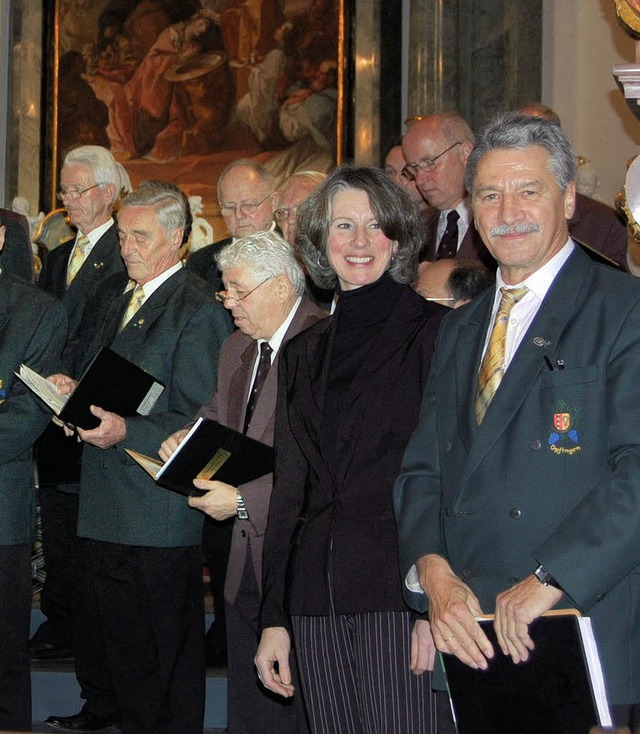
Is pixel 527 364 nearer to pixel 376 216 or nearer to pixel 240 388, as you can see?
pixel 376 216

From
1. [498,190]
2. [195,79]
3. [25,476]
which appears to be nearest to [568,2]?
[195,79]

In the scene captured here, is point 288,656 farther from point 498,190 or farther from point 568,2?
point 568,2

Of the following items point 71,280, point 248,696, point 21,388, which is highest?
point 71,280

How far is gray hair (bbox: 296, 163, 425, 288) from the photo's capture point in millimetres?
3195

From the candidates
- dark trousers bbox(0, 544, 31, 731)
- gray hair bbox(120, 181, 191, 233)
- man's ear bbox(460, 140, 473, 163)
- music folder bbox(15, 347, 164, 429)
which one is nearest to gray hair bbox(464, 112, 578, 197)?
music folder bbox(15, 347, 164, 429)

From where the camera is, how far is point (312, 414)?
9.98 ft

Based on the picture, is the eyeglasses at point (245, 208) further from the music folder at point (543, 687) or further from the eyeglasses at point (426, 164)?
the music folder at point (543, 687)

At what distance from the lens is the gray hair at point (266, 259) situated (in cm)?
385

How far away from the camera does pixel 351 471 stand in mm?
2932

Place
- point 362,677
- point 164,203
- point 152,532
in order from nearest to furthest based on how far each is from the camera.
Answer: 1. point 362,677
2. point 152,532
3. point 164,203

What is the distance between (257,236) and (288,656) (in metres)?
1.44

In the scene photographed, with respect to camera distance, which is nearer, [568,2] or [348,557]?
[348,557]

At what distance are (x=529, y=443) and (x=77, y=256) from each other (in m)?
3.38

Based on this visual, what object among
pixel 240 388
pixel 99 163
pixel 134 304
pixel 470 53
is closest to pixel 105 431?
pixel 240 388
